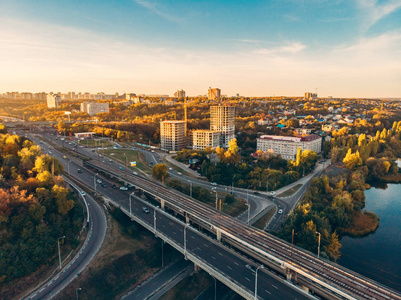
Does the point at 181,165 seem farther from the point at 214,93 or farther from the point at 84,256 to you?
the point at 214,93

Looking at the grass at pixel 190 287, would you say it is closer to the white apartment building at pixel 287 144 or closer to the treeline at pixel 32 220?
the treeline at pixel 32 220

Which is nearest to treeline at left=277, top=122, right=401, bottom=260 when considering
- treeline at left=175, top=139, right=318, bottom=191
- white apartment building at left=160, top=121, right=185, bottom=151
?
treeline at left=175, top=139, right=318, bottom=191

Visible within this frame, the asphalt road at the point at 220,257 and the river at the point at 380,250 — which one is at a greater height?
the asphalt road at the point at 220,257

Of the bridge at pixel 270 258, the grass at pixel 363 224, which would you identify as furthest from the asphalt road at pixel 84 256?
the grass at pixel 363 224

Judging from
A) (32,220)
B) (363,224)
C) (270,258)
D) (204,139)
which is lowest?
(363,224)

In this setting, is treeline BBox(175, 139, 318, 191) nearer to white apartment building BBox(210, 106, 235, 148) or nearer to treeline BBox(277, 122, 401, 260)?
treeline BBox(277, 122, 401, 260)

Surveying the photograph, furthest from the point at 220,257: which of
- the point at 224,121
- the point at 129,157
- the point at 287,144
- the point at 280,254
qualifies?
the point at 224,121
